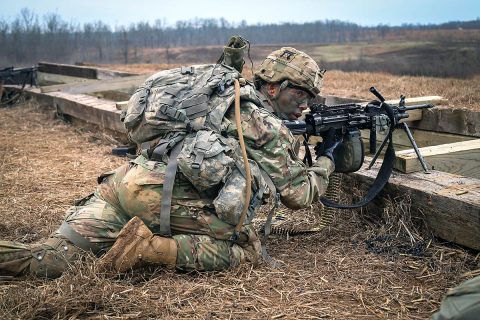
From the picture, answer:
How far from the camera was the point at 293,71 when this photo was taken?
4.04 meters

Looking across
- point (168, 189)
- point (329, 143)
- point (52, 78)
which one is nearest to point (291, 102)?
point (329, 143)

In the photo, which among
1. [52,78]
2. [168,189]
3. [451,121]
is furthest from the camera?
[52,78]

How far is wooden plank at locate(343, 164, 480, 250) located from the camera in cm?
381

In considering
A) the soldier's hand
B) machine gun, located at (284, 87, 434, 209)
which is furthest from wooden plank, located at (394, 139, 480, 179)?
the soldier's hand

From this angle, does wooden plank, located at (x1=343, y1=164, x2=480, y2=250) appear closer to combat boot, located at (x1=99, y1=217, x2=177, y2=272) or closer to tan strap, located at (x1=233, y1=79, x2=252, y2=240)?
tan strap, located at (x1=233, y1=79, x2=252, y2=240)

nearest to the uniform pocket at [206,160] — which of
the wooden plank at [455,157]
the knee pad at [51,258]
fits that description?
the knee pad at [51,258]

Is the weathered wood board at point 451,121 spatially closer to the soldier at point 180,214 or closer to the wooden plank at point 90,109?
the soldier at point 180,214

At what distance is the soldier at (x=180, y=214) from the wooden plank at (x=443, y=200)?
769mm

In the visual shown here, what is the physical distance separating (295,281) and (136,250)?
1.08 m

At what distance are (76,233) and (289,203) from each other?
1.55m

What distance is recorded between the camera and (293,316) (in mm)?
3088

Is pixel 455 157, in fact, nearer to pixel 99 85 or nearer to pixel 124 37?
pixel 99 85

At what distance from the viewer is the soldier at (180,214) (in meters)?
3.54

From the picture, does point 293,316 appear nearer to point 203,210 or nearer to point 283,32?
point 203,210
